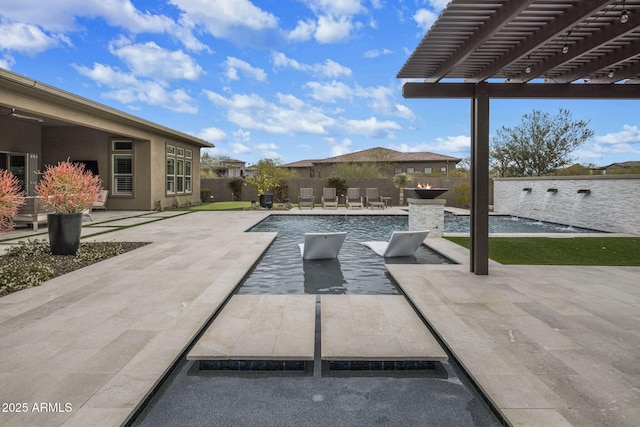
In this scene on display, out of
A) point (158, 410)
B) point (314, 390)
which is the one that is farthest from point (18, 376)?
point (314, 390)

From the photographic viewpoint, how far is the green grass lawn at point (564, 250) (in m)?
6.54

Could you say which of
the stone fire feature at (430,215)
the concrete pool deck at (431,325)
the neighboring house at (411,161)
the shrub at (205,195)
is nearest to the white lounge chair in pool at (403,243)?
the concrete pool deck at (431,325)

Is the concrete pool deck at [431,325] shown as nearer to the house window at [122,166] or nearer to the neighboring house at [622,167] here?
the house window at [122,166]

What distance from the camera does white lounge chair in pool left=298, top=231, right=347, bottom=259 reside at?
21.2 ft

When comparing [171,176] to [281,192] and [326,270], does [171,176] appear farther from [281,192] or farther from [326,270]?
[326,270]

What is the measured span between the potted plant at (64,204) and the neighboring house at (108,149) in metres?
5.18

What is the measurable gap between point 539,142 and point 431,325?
25775 millimetres

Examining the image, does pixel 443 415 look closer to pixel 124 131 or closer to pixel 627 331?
pixel 627 331

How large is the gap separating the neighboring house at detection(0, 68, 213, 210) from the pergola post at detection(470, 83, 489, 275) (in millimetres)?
10361

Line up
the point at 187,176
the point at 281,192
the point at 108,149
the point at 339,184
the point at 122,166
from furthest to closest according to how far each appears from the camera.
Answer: the point at 281,192 → the point at 339,184 → the point at 187,176 → the point at 122,166 → the point at 108,149

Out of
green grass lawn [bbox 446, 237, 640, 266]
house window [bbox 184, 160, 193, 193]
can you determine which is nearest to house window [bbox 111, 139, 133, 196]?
house window [bbox 184, 160, 193, 193]

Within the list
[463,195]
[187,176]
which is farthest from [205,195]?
[463,195]

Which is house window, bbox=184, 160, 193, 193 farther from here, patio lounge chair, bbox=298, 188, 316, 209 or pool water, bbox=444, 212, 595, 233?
pool water, bbox=444, 212, 595, 233

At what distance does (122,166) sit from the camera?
16.3m
